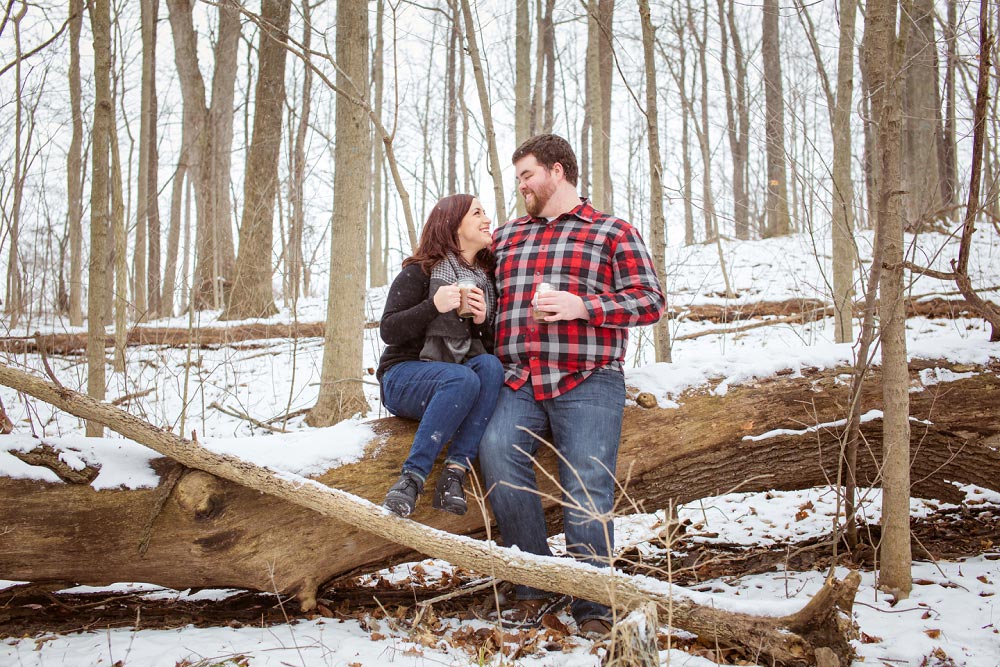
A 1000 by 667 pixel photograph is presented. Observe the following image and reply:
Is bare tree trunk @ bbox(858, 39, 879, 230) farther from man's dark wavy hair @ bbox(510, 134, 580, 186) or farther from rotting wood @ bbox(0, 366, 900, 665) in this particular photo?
rotting wood @ bbox(0, 366, 900, 665)

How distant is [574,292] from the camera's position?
319 cm

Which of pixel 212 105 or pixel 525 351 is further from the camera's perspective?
pixel 212 105

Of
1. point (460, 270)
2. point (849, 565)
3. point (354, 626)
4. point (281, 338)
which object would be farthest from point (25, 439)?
point (281, 338)

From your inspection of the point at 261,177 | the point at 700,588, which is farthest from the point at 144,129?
the point at 700,588

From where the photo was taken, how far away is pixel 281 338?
9031 mm

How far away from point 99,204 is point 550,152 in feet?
10.7

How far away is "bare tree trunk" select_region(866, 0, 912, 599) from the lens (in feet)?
9.93

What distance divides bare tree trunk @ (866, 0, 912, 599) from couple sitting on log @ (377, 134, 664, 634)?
3.48 feet

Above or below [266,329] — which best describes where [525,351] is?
below

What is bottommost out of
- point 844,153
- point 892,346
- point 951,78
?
point 892,346

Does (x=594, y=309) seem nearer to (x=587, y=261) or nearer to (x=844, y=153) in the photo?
(x=587, y=261)

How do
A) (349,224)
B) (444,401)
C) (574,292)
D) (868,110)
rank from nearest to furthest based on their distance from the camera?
(444,401), (574,292), (868,110), (349,224)

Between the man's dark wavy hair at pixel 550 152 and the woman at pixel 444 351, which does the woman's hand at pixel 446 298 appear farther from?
the man's dark wavy hair at pixel 550 152

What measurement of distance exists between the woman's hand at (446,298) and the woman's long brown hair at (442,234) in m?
0.23
